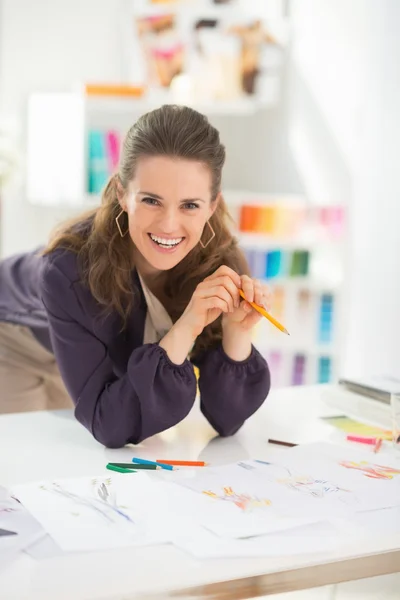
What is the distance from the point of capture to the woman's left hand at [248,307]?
1.56 metres

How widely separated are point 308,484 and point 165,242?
50 centimetres

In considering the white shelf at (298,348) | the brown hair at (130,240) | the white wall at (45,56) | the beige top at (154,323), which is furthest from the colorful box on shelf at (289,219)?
the beige top at (154,323)

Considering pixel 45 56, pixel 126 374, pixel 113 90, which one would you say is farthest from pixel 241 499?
pixel 45 56

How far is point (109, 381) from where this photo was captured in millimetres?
1589

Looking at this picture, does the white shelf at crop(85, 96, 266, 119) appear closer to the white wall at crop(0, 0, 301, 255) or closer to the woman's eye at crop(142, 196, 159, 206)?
the white wall at crop(0, 0, 301, 255)

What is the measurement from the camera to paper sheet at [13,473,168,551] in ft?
3.55

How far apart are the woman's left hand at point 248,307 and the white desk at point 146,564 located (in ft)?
0.72

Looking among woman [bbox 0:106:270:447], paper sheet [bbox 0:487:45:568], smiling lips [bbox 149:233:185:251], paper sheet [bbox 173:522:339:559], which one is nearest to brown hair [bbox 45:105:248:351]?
woman [bbox 0:106:270:447]

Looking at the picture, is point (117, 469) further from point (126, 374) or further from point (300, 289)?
point (300, 289)

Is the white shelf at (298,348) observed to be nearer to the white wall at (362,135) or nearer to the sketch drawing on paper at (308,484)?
the white wall at (362,135)

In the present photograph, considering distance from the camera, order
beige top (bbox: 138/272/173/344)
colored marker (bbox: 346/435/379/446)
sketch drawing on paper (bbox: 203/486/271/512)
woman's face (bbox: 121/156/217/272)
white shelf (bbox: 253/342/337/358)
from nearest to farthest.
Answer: sketch drawing on paper (bbox: 203/486/271/512) < woman's face (bbox: 121/156/217/272) < colored marker (bbox: 346/435/379/446) < beige top (bbox: 138/272/173/344) < white shelf (bbox: 253/342/337/358)

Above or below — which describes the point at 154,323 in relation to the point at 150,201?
below

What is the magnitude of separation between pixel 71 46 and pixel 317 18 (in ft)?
3.76

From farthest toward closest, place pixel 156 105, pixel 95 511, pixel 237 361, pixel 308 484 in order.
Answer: pixel 156 105, pixel 237 361, pixel 308 484, pixel 95 511
